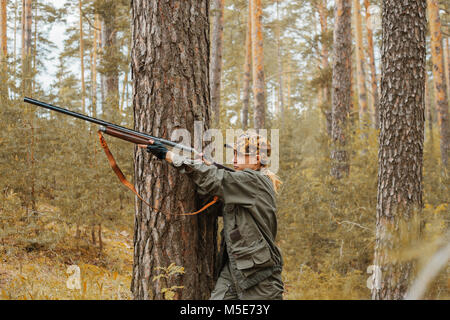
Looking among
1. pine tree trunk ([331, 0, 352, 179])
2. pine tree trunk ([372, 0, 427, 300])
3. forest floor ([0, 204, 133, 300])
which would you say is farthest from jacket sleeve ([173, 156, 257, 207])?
pine tree trunk ([331, 0, 352, 179])

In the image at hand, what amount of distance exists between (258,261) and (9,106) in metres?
6.01

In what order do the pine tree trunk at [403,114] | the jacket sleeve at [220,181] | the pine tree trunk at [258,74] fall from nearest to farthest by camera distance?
the jacket sleeve at [220,181] → the pine tree trunk at [403,114] → the pine tree trunk at [258,74]

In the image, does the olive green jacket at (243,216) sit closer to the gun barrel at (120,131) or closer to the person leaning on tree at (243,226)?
the person leaning on tree at (243,226)

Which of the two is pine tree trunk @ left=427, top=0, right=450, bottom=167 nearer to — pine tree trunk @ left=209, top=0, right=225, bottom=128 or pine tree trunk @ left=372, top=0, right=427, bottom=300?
pine tree trunk @ left=209, top=0, right=225, bottom=128

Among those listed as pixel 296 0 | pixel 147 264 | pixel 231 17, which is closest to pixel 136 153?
pixel 147 264

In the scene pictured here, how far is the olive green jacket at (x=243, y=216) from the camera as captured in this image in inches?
110

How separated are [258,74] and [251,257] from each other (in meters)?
11.0

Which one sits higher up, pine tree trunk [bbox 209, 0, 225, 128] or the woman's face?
pine tree trunk [bbox 209, 0, 225, 128]

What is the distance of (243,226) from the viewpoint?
287 cm

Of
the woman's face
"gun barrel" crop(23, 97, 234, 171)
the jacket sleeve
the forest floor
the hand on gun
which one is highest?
"gun barrel" crop(23, 97, 234, 171)

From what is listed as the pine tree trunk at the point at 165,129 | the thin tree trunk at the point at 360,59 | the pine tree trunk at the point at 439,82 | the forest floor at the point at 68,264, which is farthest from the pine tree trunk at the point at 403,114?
the thin tree trunk at the point at 360,59

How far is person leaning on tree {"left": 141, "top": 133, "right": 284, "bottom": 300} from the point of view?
280 cm

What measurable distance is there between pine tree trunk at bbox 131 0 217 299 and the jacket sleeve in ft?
1.21

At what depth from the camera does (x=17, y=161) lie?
6.38 metres
